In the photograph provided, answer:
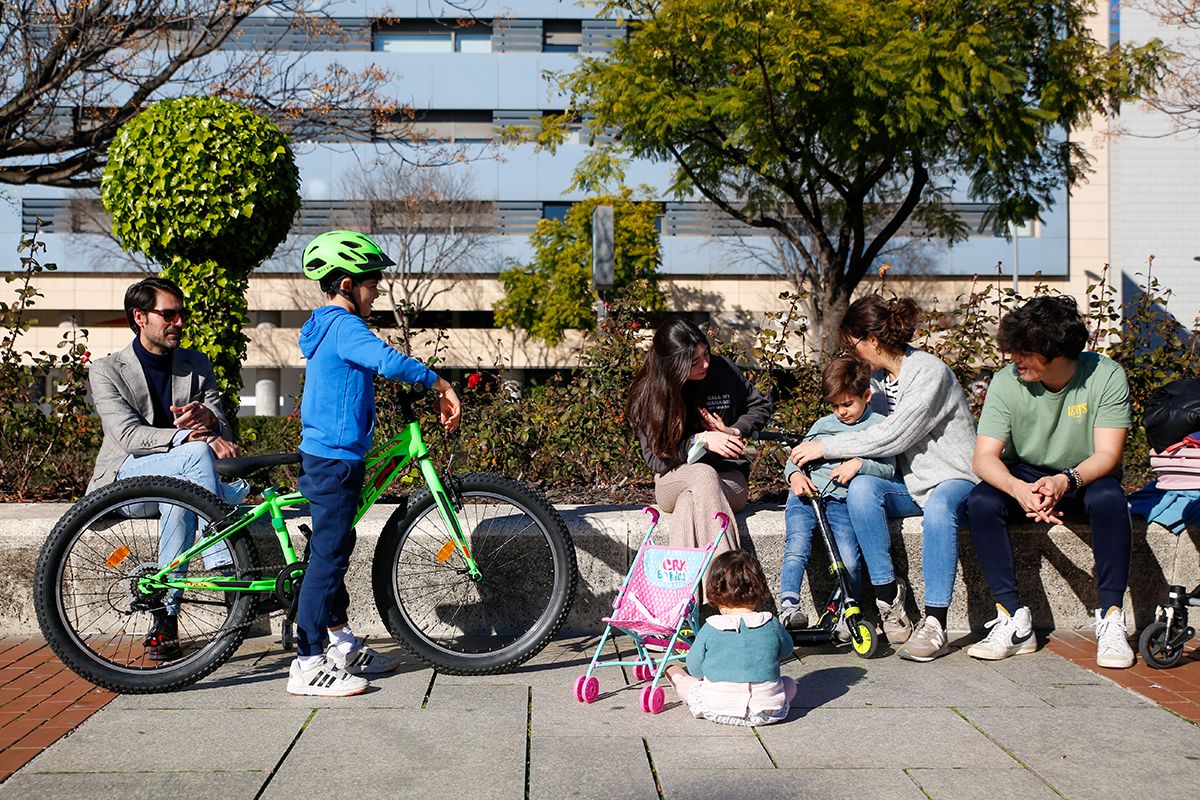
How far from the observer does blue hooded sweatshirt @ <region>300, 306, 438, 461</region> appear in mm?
4395

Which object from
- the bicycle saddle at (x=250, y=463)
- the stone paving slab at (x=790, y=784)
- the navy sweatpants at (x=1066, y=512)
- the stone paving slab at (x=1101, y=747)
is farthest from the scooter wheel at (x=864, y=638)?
the bicycle saddle at (x=250, y=463)

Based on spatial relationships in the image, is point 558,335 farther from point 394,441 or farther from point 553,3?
point 394,441

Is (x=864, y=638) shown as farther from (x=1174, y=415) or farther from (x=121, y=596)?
(x=121, y=596)

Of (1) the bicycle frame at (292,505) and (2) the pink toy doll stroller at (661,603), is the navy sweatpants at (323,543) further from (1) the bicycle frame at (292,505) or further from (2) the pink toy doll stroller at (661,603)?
(2) the pink toy doll stroller at (661,603)

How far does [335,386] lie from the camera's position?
443 centimetres

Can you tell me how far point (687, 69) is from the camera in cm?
1739

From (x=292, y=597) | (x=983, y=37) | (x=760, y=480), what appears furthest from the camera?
(x=983, y=37)

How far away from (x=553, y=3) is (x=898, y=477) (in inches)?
1518

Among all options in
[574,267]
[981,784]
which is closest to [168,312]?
[981,784]

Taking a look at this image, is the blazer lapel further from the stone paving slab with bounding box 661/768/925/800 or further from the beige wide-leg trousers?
the stone paving slab with bounding box 661/768/925/800

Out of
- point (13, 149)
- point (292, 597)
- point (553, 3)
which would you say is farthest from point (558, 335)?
point (292, 597)

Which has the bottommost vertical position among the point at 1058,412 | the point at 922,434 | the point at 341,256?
the point at 922,434

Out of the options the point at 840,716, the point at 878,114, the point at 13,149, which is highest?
the point at 878,114

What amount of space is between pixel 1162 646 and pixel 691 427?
2201 mm
